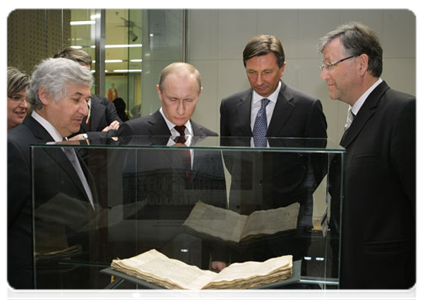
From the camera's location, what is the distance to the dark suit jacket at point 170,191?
4.03 ft

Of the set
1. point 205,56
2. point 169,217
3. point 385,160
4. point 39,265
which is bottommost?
point 39,265

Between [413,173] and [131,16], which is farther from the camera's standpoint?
[131,16]

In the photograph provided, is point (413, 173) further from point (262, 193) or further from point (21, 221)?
point (21, 221)

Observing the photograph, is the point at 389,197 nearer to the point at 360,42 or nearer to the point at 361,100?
the point at 361,100

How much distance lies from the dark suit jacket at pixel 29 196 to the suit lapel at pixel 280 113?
1332 mm

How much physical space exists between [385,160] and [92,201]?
3.85ft

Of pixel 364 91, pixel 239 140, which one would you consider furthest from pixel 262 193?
pixel 364 91

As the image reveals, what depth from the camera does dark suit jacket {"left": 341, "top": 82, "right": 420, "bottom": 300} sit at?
1.77 metres

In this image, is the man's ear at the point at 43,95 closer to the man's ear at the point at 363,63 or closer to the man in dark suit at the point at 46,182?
the man in dark suit at the point at 46,182

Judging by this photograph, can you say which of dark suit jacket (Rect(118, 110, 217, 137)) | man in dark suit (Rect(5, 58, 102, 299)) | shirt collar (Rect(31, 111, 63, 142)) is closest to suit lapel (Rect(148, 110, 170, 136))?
dark suit jacket (Rect(118, 110, 217, 137))

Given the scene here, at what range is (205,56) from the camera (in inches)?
327

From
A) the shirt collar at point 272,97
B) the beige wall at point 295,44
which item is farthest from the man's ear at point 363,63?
the beige wall at point 295,44

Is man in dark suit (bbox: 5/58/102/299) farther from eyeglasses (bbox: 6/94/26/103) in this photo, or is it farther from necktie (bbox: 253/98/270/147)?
necktie (bbox: 253/98/270/147)

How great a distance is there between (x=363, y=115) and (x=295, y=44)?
629cm
